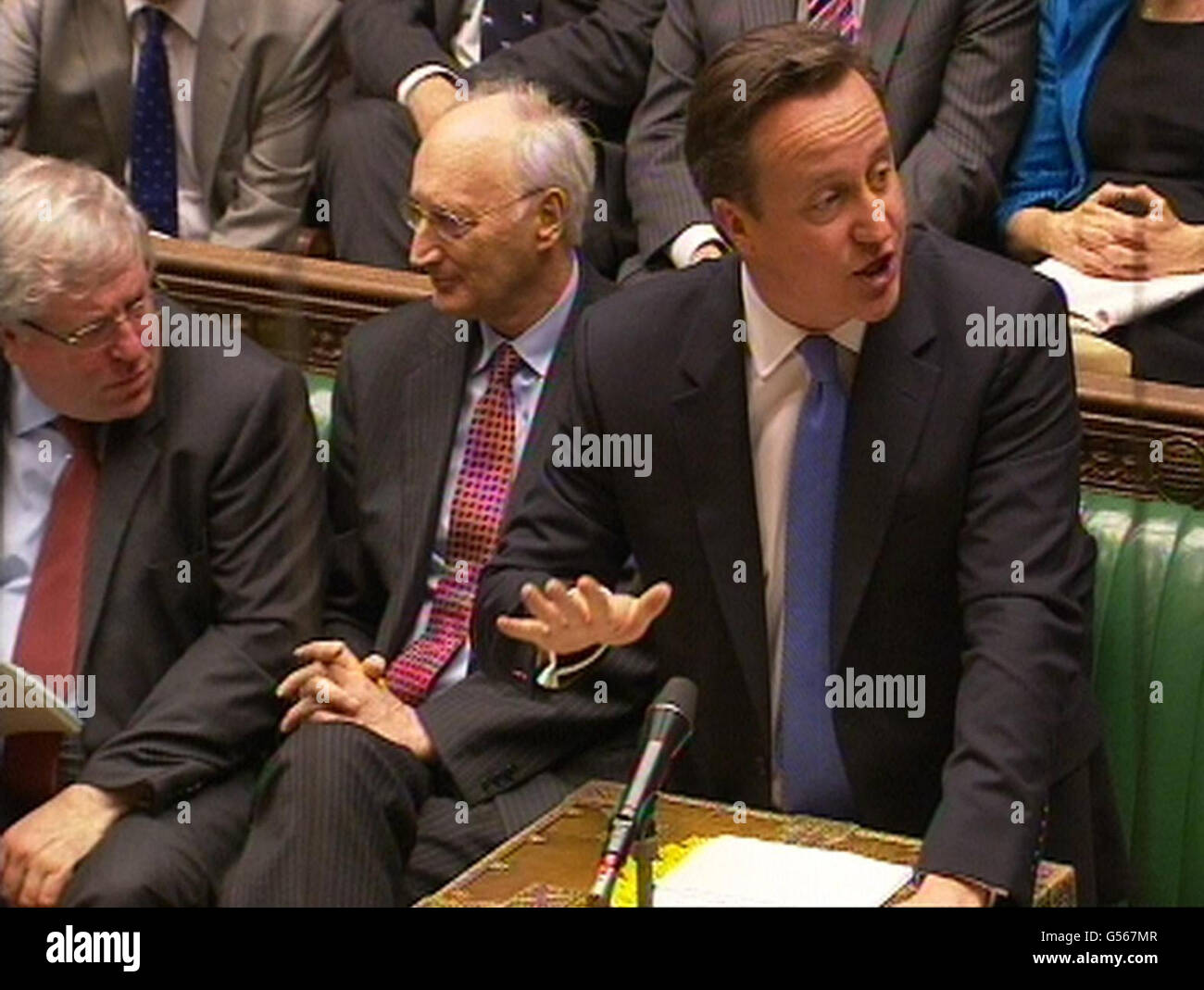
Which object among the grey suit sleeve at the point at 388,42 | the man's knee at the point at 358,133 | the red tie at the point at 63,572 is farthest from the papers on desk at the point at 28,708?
the grey suit sleeve at the point at 388,42

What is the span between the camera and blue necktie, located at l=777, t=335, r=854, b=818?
2.60 meters

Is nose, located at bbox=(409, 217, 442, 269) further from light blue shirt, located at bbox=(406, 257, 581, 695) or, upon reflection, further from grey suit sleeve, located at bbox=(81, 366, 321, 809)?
grey suit sleeve, located at bbox=(81, 366, 321, 809)

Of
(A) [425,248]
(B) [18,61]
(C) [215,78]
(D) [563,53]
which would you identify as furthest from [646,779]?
(B) [18,61]

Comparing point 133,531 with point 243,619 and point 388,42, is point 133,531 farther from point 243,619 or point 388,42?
point 388,42

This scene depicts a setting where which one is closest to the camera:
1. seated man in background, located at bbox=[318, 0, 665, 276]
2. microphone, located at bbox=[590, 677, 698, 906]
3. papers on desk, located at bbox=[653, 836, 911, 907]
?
microphone, located at bbox=[590, 677, 698, 906]

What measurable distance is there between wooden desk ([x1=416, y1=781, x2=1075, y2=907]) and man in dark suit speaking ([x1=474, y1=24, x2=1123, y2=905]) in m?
0.08

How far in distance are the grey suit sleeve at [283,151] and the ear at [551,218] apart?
0.80 metres

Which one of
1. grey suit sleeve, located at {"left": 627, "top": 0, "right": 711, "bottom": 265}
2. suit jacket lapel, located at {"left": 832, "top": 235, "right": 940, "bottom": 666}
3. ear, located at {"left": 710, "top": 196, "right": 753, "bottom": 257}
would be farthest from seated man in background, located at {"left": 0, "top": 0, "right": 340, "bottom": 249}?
suit jacket lapel, located at {"left": 832, "top": 235, "right": 940, "bottom": 666}

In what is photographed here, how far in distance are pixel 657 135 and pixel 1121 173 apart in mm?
→ 612

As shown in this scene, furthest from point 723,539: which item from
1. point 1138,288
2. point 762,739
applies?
point 1138,288

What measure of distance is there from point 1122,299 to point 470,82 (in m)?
0.97

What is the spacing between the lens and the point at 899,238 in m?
2.53

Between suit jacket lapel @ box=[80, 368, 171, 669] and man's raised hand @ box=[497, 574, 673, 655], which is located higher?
suit jacket lapel @ box=[80, 368, 171, 669]

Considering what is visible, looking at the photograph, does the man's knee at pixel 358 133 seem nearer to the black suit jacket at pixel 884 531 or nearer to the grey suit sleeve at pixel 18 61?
the grey suit sleeve at pixel 18 61
